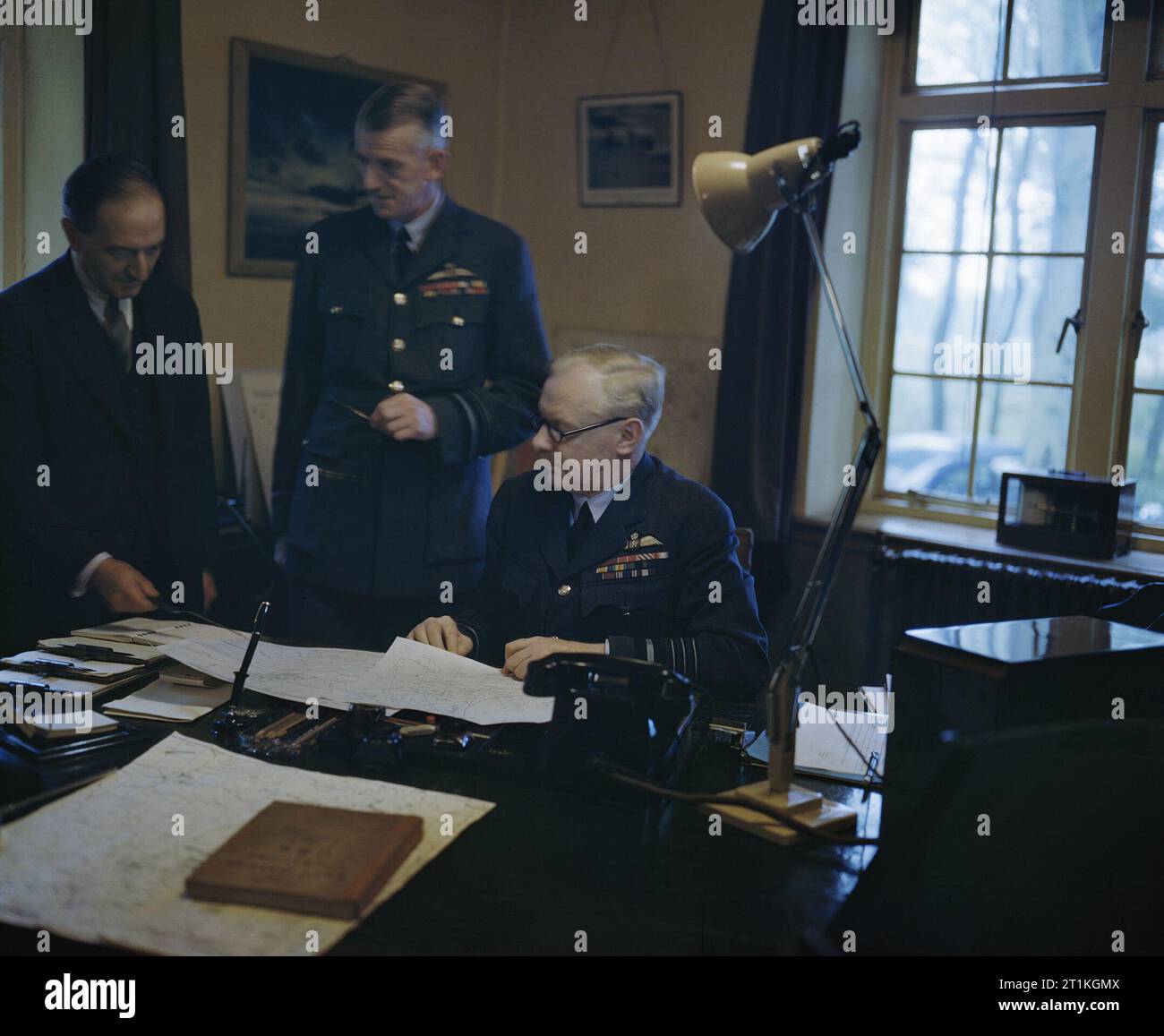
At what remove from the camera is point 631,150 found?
4059 mm

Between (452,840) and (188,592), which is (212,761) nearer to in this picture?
(452,840)

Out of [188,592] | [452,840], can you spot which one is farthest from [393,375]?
[452,840]

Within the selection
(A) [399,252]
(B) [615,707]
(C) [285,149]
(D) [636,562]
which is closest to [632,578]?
(D) [636,562]

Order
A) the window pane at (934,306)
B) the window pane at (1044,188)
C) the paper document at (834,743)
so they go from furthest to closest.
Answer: the window pane at (934,306), the window pane at (1044,188), the paper document at (834,743)

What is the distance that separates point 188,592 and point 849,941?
2.12 metres

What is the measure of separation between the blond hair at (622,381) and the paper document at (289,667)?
0.65 metres

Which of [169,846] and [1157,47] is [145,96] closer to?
[169,846]

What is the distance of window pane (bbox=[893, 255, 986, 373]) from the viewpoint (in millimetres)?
3713

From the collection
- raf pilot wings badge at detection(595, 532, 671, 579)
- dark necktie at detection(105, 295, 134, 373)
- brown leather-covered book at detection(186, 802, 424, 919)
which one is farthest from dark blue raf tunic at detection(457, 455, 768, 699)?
dark necktie at detection(105, 295, 134, 373)

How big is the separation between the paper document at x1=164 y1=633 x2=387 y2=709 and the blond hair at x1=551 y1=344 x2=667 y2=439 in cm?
65

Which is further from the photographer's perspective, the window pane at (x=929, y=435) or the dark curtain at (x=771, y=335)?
the window pane at (x=929, y=435)

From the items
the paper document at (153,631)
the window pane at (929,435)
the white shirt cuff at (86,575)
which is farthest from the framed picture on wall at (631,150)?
the paper document at (153,631)

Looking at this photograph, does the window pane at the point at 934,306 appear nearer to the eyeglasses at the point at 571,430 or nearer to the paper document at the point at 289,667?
the eyeglasses at the point at 571,430

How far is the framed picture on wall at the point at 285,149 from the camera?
11.5ft
